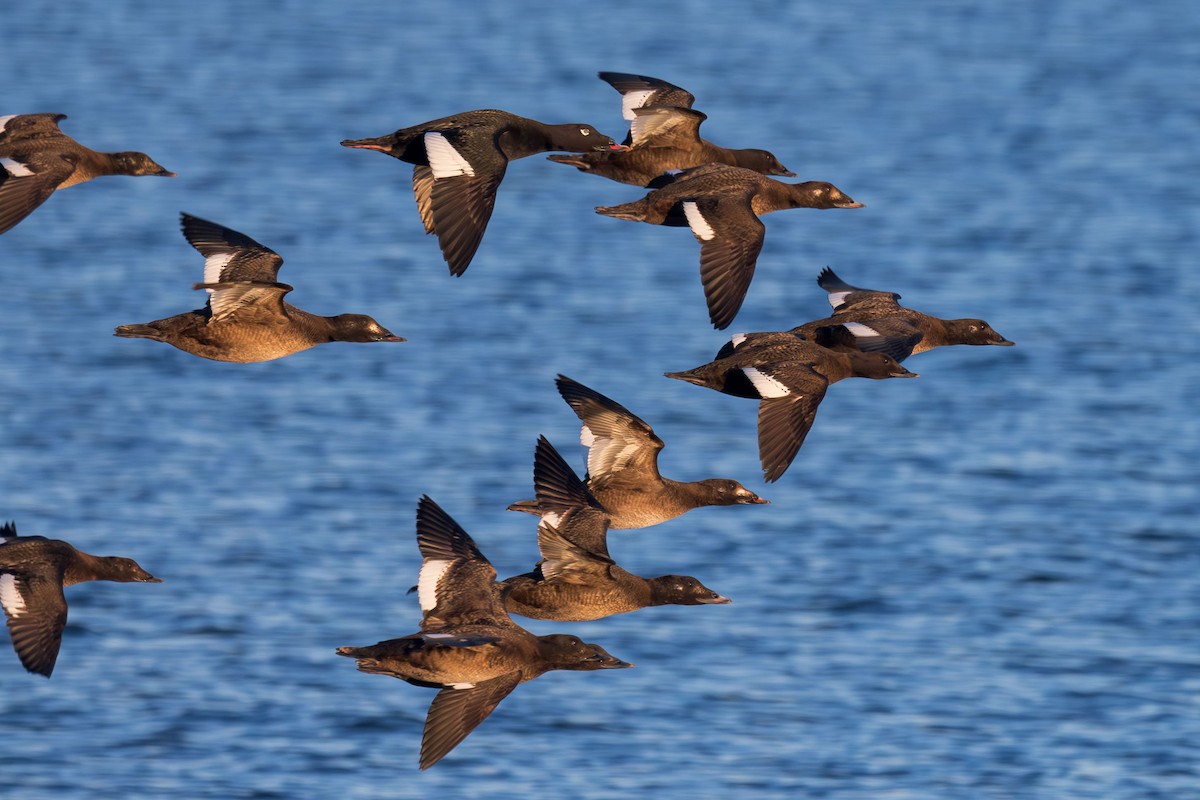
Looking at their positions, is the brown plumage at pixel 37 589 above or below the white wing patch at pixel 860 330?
below

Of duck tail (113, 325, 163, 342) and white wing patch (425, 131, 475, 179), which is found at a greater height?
white wing patch (425, 131, 475, 179)

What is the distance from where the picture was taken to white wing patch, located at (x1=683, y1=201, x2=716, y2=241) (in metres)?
16.4

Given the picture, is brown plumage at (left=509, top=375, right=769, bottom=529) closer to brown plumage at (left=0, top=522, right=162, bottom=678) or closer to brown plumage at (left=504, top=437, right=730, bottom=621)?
brown plumage at (left=504, top=437, right=730, bottom=621)

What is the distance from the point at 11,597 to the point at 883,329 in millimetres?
6660

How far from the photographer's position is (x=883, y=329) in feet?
59.9

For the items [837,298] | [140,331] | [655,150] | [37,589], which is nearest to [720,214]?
[655,150]

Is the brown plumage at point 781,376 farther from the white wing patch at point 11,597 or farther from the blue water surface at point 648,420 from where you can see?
the blue water surface at point 648,420

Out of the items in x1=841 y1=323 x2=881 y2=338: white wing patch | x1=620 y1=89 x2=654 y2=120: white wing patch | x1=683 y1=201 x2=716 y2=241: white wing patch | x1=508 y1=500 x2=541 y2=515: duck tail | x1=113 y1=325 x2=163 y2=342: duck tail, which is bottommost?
x1=508 y1=500 x2=541 y2=515: duck tail

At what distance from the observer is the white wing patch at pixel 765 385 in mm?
16047

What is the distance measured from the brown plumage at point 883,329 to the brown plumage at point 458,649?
11.4 ft

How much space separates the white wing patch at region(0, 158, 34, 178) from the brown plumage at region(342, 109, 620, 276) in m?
2.32

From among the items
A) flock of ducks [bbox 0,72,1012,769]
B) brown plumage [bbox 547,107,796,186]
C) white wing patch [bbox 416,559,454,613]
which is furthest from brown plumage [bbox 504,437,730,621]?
brown plumage [bbox 547,107,796,186]

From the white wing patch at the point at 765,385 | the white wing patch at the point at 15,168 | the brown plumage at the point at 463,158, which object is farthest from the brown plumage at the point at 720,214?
the white wing patch at the point at 15,168

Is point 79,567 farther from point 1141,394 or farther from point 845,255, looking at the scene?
point 845,255
